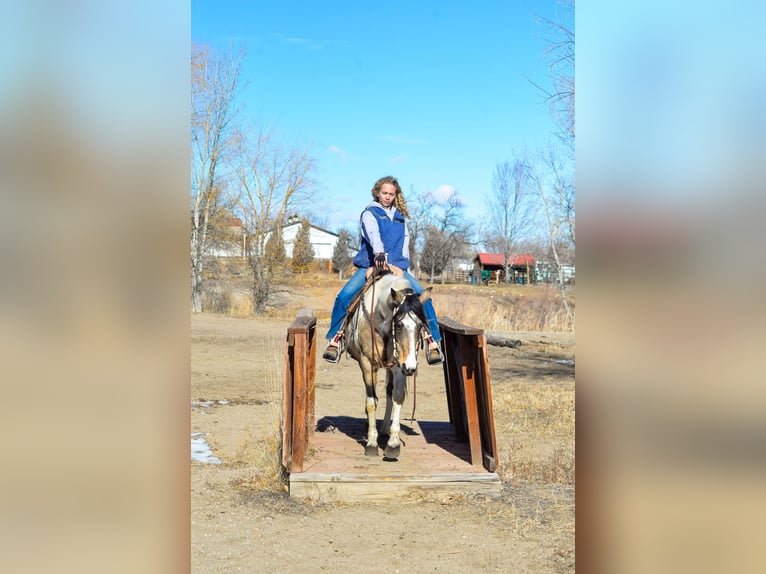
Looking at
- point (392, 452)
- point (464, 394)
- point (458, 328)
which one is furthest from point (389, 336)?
point (392, 452)

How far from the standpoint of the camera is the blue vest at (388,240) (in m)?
6.29

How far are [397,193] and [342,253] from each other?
34.5 metres

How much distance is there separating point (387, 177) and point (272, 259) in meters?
17.5

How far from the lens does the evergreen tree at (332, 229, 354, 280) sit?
39438 millimetres

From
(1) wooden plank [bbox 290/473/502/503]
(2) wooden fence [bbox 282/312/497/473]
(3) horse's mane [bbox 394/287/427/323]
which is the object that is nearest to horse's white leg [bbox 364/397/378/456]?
(2) wooden fence [bbox 282/312/497/473]

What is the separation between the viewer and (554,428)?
328 inches

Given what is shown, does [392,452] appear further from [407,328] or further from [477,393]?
[407,328]

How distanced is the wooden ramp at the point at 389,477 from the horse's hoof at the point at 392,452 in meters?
0.05

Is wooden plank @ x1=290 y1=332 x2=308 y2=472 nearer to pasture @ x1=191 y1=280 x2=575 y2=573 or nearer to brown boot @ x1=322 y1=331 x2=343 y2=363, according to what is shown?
pasture @ x1=191 y1=280 x2=575 y2=573

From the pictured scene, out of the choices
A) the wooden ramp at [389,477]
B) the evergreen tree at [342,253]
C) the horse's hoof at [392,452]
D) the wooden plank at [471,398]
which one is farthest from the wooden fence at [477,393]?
the evergreen tree at [342,253]

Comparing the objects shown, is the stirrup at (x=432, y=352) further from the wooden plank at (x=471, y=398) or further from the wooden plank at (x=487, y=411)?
the wooden plank at (x=487, y=411)
